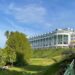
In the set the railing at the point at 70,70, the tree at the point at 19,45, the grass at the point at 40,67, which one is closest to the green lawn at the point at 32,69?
the grass at the point at 40,67

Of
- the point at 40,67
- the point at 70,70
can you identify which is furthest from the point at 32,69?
the point at 70,70

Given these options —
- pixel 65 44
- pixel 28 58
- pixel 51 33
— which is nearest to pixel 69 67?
pixel 28 58

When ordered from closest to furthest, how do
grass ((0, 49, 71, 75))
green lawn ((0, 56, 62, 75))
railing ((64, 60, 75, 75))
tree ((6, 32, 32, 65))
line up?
1. railing ((64, 60, 75, 75))
2. grass ((0, 49, 71, 75))
3. green lawn ((0, 56, 62, 75))
4. tree ((6, 32, 32, 65))

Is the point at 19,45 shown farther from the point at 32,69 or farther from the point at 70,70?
the point at 70,70

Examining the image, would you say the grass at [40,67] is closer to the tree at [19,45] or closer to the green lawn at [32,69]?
the green lawn at [32,69]

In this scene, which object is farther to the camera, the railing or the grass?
the grass

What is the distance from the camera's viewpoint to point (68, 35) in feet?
619

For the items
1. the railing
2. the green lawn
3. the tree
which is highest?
the tree

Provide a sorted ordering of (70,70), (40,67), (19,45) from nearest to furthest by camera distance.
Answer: (70,70) → (40,67) → (19,45)

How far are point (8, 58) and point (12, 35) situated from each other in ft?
38.1

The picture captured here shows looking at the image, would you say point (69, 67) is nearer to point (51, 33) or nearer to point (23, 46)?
point (23, 46)

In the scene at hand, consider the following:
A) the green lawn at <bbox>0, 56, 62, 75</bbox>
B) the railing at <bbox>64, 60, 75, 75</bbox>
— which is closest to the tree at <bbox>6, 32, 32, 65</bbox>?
the green lawn at <bbox>0, 56, 62, 75</bbox>

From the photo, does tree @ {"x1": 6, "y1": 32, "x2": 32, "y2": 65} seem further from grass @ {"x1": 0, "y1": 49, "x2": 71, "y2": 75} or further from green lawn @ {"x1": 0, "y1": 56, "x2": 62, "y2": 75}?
green lawn @ {"x1": 0, "y1": 56, "x2": 62, "y2": 75}

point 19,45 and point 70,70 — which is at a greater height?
point 19,45
